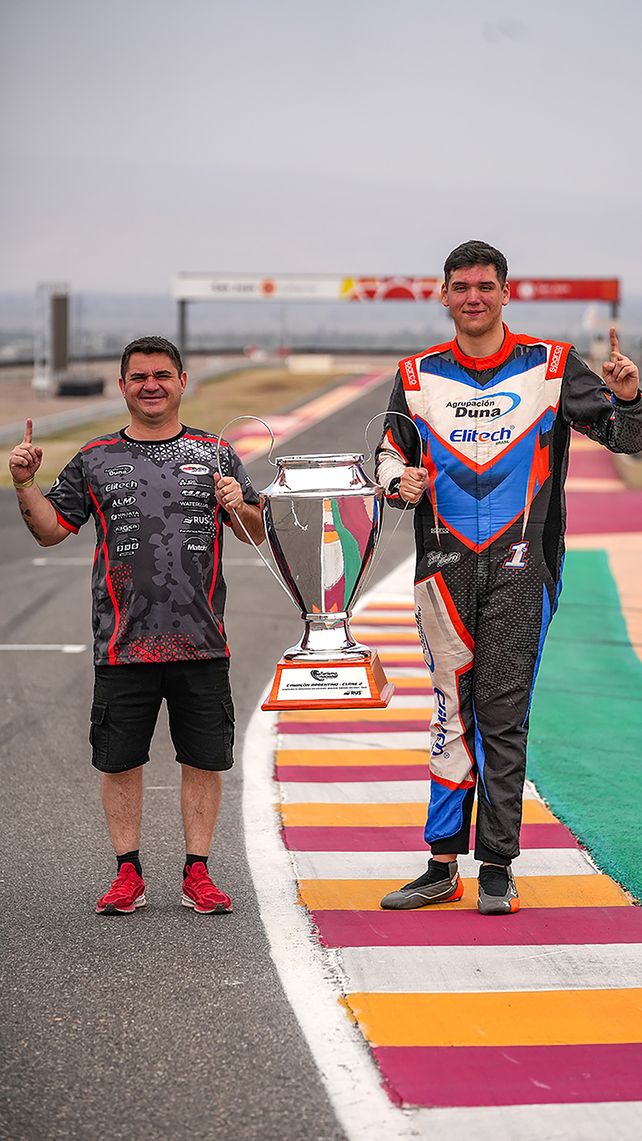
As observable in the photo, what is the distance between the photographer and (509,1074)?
3.72 meters

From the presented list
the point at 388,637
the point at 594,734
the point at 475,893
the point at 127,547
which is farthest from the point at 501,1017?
the point at 388,637

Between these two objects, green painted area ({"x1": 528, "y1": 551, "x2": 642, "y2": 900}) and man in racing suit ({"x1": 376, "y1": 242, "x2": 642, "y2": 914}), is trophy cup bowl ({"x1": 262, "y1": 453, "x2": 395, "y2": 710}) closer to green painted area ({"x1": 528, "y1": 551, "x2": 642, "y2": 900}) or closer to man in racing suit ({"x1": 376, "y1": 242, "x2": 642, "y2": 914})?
man in racing suit ({"x1": 376, "y1": 242, "x2": 642, "y2": 914})

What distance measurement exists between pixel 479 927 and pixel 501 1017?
2.71 feet

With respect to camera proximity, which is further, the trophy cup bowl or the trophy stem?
the trophy stem

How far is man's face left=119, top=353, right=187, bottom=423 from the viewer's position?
16.8 ft

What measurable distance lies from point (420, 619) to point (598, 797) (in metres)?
1.98

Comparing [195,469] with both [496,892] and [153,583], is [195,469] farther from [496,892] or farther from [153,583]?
[496,892]

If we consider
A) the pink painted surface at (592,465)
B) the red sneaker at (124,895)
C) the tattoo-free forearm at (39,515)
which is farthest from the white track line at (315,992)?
the pink painted surface at (592,465)

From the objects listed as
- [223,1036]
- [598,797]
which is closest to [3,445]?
[598,797]

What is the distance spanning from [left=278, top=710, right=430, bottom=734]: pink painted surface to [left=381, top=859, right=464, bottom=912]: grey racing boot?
3.08 meters

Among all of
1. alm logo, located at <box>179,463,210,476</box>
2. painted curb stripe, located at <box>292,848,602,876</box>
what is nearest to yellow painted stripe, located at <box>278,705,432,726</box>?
painted curb stripe, located at <box>292,848,602,876</box>

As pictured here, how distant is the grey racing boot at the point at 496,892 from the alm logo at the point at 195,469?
162cm

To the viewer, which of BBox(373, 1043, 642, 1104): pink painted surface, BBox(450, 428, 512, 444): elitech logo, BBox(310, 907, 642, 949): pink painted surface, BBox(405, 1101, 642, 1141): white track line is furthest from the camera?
BBox(450, 428, 512, 444): elitech logo

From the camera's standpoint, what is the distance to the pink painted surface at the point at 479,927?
4.77 metres
